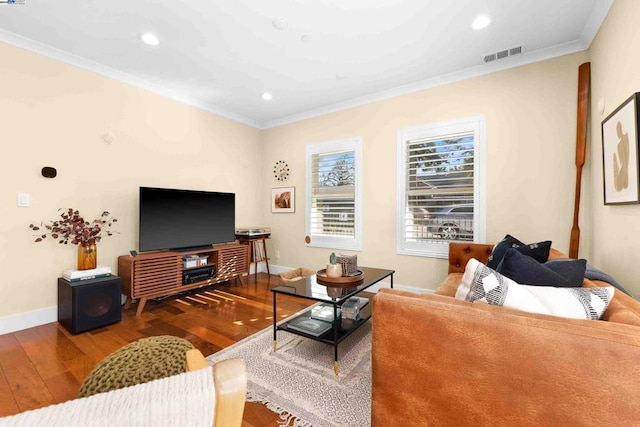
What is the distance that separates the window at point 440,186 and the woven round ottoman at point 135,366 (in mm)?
2935

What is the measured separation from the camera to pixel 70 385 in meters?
1.71

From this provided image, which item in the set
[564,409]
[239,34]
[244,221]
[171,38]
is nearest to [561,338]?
[564,409]

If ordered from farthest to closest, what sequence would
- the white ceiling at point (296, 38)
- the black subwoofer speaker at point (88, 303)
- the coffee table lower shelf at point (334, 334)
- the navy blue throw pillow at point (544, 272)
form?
the black subwoofer speaker at point (88, 303) < the white ceiling at point (296, 38) < the coffee table lower shelf at point (334, 334) < the navy blue throw pillow at point (544, 272)

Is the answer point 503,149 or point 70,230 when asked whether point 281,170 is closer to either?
point 70,230

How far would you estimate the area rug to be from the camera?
1476 mm

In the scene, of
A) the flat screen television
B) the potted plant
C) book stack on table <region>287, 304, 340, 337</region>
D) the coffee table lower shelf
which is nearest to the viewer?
the coffee table lower shelf

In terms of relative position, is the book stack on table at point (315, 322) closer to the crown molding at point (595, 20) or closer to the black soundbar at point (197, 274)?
the black soundbar at point (197, 274)

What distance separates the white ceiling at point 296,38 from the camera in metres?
2.14

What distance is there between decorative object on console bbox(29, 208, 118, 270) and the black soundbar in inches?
34.8

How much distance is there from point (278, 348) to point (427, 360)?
4.84 feet

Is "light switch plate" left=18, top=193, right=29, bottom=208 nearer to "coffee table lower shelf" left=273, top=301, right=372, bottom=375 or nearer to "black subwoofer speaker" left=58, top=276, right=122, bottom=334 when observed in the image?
"black subwoofer speaker" left=58, top=276, right=122, bottom=334

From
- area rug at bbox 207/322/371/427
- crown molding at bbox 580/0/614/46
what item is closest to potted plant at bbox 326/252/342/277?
area rug at bbox 207/322/371/427

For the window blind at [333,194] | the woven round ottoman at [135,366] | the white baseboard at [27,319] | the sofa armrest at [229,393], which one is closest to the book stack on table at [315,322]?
the white baseboard at [27,319]

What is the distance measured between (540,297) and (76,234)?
3.50 metres
